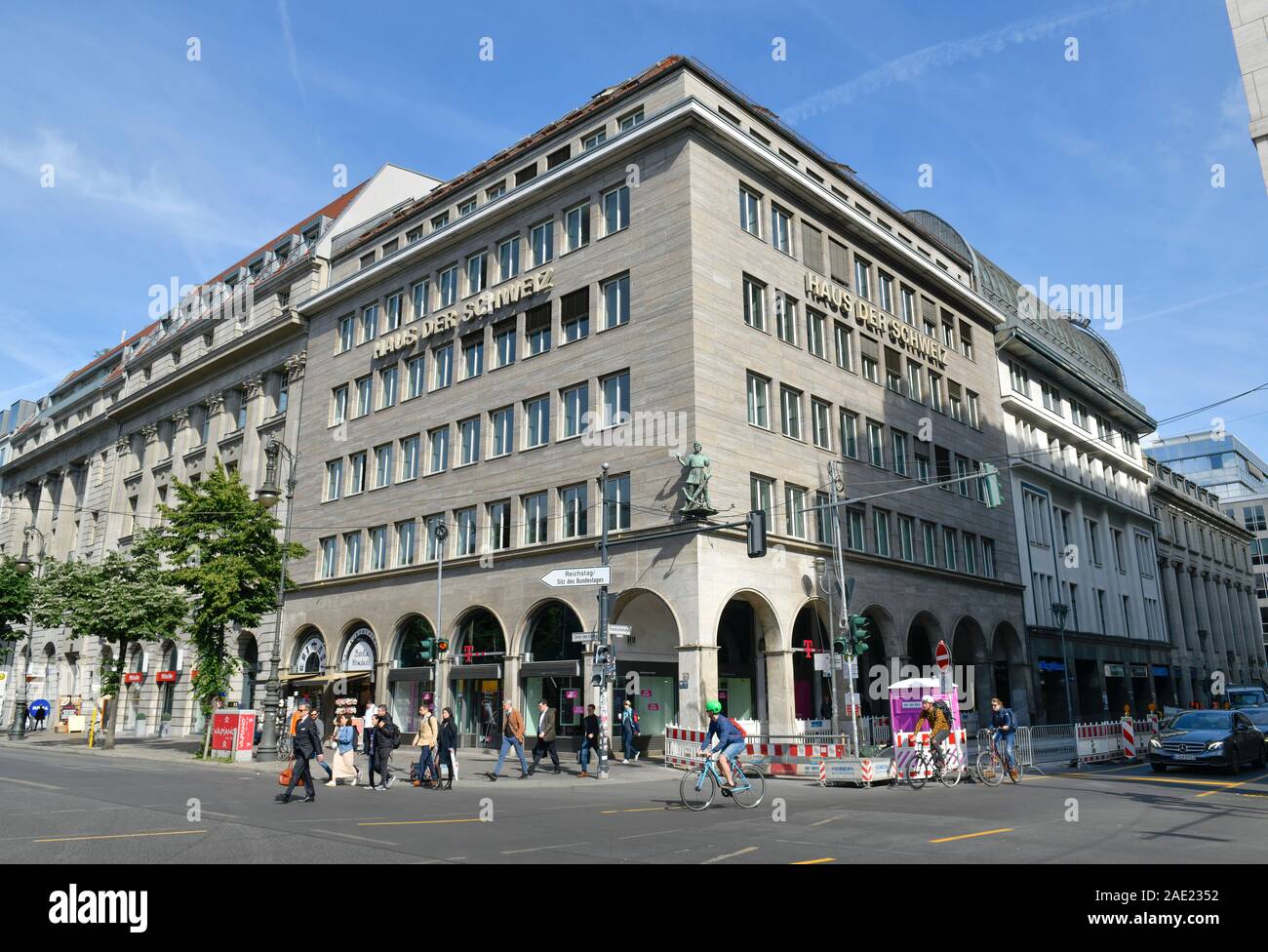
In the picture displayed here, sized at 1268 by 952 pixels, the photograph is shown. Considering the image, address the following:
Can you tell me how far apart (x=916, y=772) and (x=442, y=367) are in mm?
26881

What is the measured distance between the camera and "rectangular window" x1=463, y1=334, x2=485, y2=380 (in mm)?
38500

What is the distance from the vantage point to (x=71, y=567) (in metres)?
45.4

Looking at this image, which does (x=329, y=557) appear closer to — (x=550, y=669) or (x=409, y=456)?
(x=409, y=456)

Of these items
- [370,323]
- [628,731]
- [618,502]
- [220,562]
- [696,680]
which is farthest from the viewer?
[370,323]

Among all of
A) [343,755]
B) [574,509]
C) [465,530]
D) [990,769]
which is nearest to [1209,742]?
[990,769]

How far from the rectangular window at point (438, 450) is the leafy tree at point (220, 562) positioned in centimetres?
637

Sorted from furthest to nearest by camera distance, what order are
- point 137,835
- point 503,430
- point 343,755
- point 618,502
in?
point 503,430 < point 618,502 < point 343,755 < point 137,835

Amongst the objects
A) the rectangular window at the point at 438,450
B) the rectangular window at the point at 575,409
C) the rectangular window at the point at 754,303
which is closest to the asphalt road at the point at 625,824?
the rectangular window at the point at 575,409

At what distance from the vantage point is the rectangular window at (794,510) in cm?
3325

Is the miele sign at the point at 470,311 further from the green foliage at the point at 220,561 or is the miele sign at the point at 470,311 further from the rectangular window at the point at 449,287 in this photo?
the green foliage at the point at 220,561

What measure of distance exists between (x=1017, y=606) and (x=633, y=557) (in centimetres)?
2592

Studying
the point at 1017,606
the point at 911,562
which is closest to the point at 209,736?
the point at 911,562

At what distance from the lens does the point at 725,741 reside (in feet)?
50.5
